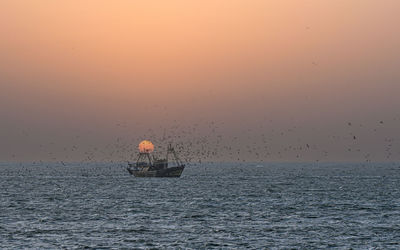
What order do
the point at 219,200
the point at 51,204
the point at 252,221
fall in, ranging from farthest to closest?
the point at 219,200
the point at 51,204
the point at 252,221

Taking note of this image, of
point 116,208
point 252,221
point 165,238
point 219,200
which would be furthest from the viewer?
point 219,200

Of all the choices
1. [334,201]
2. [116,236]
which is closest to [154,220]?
[116,236]

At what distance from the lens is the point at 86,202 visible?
121 m

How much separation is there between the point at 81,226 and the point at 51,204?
38.5 m

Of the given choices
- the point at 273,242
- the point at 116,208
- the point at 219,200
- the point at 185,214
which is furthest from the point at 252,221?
the point at 219,200

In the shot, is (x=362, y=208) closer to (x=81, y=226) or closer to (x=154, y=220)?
(x=154, y=220)

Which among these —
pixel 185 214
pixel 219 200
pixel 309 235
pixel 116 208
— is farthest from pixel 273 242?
pixel 219 200

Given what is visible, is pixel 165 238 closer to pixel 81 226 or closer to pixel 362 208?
pixel 81 226

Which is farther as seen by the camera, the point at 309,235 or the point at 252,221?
the point at 252,221

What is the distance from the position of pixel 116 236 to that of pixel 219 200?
55014 mm

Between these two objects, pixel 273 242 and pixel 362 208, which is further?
pixel 362 208

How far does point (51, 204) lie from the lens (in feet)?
377

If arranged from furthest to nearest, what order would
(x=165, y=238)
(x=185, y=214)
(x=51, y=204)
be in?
1. (x=51, y=204)
2. (x=185, y=214)
3. (x=165, y=238)

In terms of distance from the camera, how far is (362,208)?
350 feet
